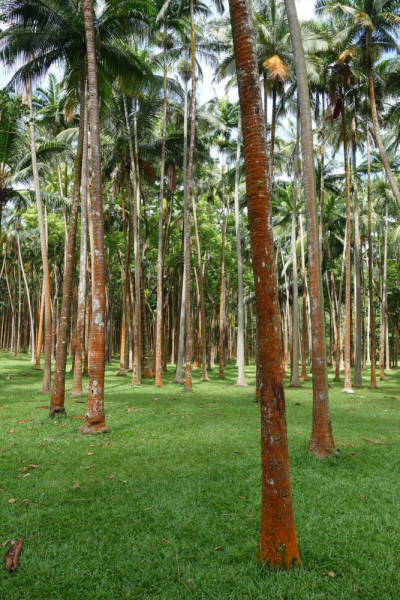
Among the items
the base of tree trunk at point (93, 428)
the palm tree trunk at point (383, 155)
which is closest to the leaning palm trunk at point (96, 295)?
the base of tree trunk at point (93, 428)

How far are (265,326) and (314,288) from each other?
4140 mm

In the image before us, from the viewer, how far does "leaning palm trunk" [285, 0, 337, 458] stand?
730 centimetres

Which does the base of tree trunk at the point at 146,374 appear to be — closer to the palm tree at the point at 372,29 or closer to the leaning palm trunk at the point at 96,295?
the leaning palm trunk at the point at 96,295

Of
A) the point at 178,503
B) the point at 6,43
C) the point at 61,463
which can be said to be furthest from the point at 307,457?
the point at 6,43

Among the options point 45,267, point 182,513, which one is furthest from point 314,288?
point 45,267

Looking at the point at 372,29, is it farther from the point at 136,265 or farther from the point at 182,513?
the point at 182,513

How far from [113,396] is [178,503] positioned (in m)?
10.1

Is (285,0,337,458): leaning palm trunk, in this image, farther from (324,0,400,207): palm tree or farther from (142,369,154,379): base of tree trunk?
(142,369,154,379): base of tree trunk

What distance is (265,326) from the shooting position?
375cm

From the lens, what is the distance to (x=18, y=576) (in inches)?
140

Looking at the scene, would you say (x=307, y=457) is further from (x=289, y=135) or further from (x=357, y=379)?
(x=289, y=135)

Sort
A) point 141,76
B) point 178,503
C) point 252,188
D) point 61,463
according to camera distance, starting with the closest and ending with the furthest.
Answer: point 252,188, point 178,503, point 61,463, point 141,76

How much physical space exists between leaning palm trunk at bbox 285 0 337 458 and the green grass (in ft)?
1.54

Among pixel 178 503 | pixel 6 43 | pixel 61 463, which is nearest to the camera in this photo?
pixel 178 503
